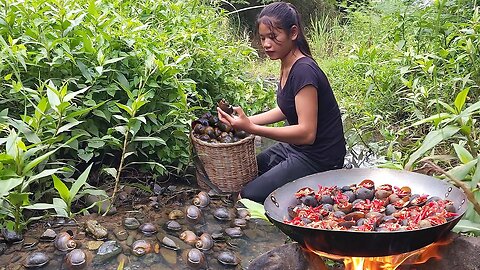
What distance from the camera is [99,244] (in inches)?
107

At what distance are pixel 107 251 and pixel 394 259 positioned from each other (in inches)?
56.4

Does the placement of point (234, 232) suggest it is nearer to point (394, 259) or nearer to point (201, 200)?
point (201, 200)

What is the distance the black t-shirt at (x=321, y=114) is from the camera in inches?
122

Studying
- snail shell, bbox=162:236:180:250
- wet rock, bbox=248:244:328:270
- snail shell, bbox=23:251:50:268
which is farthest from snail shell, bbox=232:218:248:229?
wet rock, bbox=248:244:328:270

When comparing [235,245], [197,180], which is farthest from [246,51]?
[235,245]

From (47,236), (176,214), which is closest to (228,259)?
(176,214)

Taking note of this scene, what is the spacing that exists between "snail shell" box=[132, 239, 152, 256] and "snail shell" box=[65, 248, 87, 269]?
0.24 m

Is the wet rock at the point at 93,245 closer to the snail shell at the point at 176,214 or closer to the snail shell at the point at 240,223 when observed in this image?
the snail shell at the point at 176,214

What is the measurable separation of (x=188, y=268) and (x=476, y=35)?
212 cm

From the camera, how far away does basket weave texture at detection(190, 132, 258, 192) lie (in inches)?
133

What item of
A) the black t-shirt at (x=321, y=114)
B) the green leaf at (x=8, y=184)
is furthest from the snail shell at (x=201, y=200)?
the green leaf at (x=8, y=184)

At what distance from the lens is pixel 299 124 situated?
10.1 feet

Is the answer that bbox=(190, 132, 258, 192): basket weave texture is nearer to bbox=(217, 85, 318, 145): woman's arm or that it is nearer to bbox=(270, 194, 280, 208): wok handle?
bbox=(217, 85, 318, 145): woman's arm

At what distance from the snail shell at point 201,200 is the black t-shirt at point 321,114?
0.61 meters
